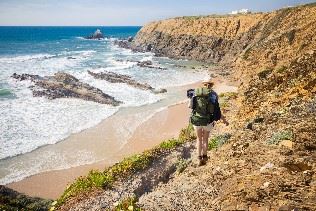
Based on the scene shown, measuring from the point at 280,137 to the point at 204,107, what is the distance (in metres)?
1.96

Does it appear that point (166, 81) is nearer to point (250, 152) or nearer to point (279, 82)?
point (279, 82)

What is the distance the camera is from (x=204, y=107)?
325 inches

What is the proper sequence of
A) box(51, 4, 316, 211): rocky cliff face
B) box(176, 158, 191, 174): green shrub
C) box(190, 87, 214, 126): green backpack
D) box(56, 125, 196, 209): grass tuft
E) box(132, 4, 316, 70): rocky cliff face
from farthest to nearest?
box(132, 4, 316, 70): rocky cliff face → box(56, 125, 196, 209): grass tuft → box(176, 158, 191, 174): green shrub → box(190, 87, 214, 126): green backpack → box(51, 4, 316, 211): rocky cliff face

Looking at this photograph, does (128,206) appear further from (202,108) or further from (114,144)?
(114,144)

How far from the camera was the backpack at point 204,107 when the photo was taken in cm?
817

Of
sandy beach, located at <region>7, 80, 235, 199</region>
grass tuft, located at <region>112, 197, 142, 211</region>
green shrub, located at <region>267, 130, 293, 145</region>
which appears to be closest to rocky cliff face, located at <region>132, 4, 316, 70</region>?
sandy beach, located at <region>7, 80, 235, 199</region>

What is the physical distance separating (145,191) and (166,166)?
5.26ft

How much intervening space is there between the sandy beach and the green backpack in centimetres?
846

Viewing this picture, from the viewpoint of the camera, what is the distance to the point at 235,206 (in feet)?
20.8

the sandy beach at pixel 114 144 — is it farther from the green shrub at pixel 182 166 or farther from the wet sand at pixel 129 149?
the green shrub at pixel 182 166

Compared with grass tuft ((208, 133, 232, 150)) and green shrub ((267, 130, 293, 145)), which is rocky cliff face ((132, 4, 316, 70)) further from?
green shrub ((267, 130, 293, 145))

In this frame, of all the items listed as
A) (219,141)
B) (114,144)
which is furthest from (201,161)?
(114,144)

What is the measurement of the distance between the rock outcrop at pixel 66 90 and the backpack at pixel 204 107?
847 inches

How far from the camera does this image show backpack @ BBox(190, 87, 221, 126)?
8172 mm
